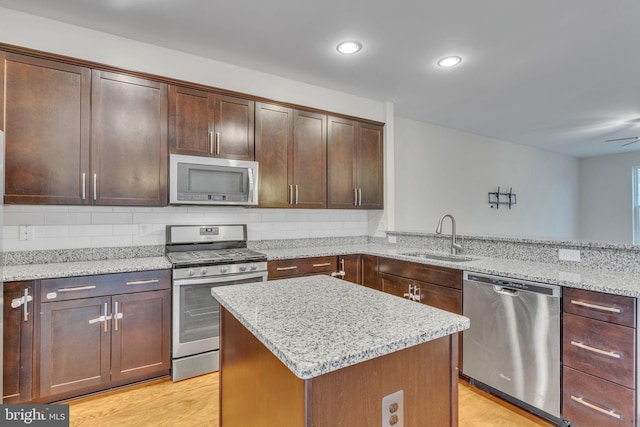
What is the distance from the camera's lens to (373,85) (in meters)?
3.51

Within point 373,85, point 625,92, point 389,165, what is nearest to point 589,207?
point 625,92

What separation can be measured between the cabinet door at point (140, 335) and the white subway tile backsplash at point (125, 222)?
0.65m

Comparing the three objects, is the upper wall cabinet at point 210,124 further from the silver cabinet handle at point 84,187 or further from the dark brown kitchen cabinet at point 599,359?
the dark brown kitchen cabinet at point 599,359

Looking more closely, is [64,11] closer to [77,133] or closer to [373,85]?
[77,133]

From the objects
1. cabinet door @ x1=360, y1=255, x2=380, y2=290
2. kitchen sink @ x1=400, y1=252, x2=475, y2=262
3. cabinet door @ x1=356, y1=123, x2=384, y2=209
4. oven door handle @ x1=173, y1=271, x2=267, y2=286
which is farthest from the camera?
cabinet door @ x1=356, y1=123, x2=384, y2=209

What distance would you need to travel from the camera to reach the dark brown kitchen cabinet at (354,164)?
3516 mm

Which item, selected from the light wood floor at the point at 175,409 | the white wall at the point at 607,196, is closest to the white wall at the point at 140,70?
the light wood floor at the point at 175,409

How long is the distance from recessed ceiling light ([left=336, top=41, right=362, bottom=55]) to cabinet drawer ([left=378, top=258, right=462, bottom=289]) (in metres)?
1.86

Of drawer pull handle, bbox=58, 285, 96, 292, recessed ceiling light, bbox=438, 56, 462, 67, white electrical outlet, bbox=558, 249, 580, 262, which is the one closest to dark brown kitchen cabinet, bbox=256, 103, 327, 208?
recessed ceiling light, bbox=438, 56, 462, 67

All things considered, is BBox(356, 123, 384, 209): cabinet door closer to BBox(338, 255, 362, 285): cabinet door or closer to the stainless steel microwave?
BBox(338, 255, 362, 285): cabinet door

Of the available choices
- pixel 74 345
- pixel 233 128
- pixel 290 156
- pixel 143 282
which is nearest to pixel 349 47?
pixel 290 156

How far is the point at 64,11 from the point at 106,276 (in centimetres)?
185

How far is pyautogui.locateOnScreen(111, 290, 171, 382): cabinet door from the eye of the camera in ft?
7.31

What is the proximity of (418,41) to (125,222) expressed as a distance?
111 inches
